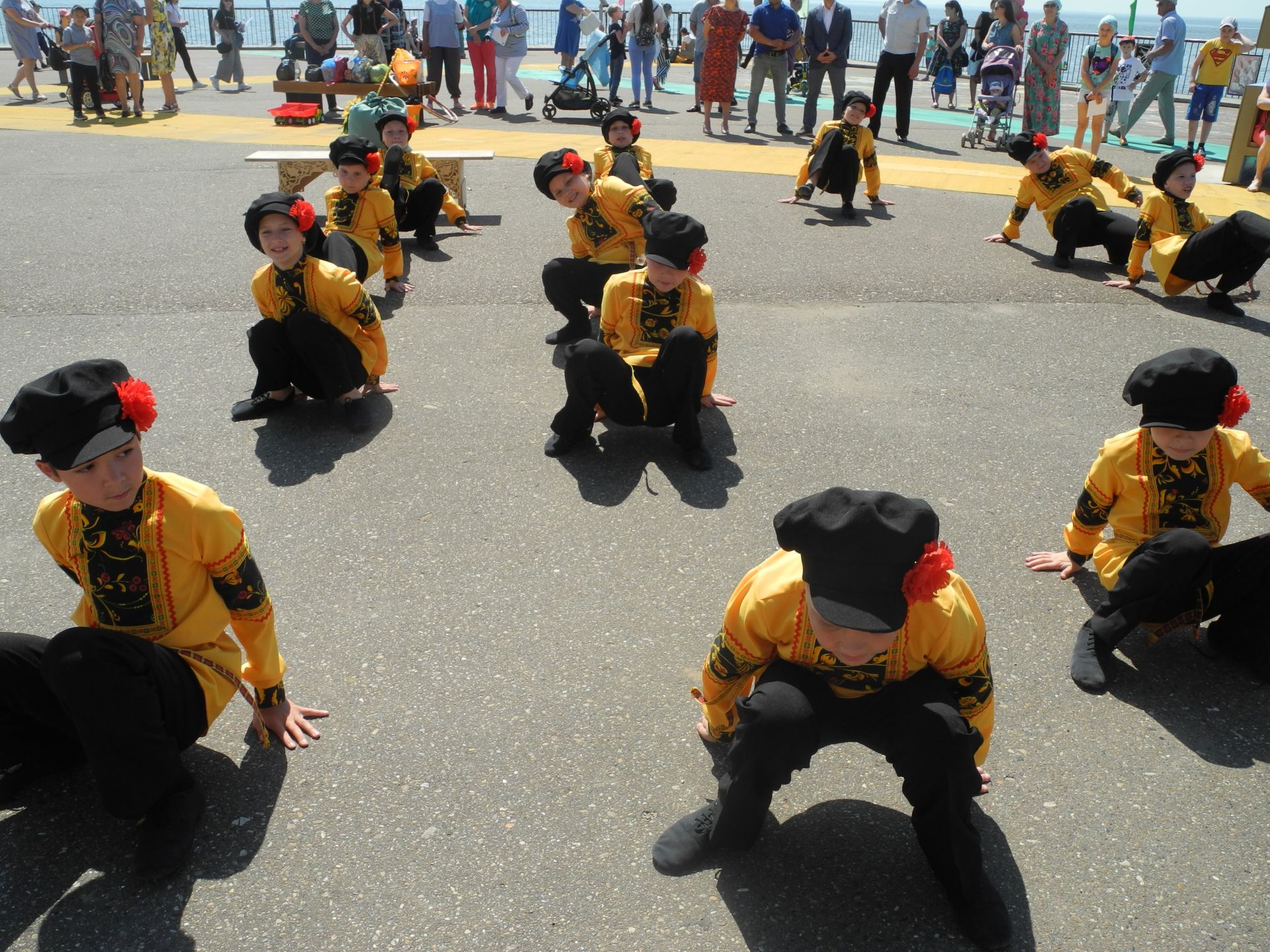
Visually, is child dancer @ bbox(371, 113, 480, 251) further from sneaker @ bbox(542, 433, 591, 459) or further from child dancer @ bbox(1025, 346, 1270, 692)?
child dancer @ bbox(1025, 346, 1270, 692)

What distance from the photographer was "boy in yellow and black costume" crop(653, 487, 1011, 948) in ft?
8.28

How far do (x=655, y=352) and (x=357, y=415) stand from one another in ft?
5.48

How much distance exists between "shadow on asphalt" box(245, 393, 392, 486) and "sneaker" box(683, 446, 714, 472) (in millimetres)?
1721

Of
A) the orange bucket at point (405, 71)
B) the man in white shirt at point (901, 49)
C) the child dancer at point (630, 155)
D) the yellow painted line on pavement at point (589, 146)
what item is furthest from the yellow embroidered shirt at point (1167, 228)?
the orange bucket at point (405, 71)

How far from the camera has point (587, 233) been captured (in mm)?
6766

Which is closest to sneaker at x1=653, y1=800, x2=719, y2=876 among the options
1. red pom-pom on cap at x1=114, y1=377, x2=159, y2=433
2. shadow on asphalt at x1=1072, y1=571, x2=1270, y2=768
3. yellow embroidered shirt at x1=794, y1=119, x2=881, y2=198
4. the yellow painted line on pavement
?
shadow on asphalt at x1=1072, y1=571, x2=1270, y2=768

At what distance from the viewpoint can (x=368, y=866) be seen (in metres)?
2.99

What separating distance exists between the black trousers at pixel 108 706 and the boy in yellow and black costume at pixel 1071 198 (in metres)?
8.10

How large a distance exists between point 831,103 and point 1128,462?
17093mm

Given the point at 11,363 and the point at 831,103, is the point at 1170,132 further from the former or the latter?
the point at 11,363

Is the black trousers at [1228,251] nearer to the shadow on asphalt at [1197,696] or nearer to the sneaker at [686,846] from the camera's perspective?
the shadow on asphalt at [1197,696]

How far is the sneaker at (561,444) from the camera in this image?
549cm

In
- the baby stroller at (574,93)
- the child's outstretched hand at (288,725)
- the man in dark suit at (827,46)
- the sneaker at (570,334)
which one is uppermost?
the man in dark suit at (827,46)

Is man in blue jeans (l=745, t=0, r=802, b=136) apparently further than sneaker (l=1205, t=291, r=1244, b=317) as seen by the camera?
Yes
